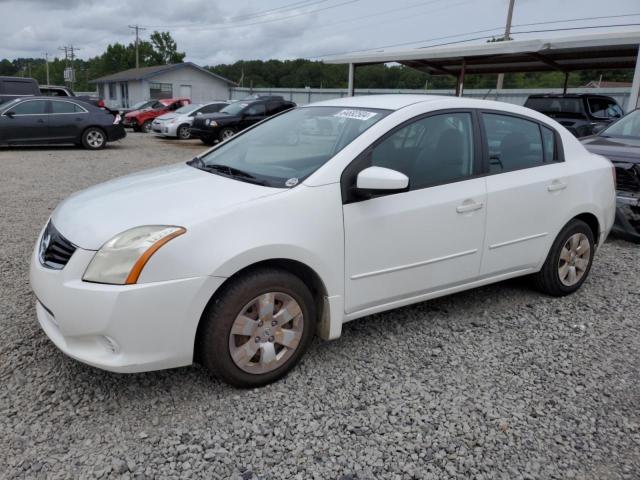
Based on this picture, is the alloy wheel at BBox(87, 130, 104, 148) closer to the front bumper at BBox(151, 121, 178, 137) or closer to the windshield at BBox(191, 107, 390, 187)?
the front bumper at BBox(151, 121, 178, 137)

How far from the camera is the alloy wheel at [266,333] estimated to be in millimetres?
2746

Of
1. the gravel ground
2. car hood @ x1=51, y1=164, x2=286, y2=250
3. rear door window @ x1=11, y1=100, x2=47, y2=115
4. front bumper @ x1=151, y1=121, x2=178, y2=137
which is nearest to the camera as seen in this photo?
the gravel ground

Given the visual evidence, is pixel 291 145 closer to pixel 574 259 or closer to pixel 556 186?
pixel 556 186

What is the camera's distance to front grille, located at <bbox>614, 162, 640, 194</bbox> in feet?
19.4

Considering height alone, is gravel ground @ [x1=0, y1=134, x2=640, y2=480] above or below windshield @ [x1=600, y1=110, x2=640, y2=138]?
below

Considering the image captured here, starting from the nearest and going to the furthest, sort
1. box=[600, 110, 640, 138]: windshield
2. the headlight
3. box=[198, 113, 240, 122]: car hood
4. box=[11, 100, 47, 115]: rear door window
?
the headlight → box=[600, 110, 640, 138]: windshield → box=[11, 100, 47, 115]: rear door window → box=[198, 113, 240, 122]: car hood

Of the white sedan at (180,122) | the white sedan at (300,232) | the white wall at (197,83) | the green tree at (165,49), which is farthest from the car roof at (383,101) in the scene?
the green tree at (165,49)

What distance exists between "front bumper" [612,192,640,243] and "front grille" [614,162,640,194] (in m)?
0.08

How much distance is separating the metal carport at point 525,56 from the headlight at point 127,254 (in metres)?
12.0

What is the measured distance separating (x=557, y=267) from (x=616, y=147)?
10.2ft

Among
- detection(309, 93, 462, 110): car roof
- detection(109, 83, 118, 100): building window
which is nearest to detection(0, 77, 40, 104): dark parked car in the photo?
detection(309, 93, 462, 110): car roof

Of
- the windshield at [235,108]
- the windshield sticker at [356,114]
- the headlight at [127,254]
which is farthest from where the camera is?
the windshield at [235,108]

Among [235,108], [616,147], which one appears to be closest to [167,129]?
[235,108]

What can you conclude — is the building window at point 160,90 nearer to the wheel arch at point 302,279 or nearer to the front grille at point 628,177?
the front grille at point 628,177
